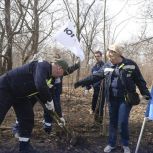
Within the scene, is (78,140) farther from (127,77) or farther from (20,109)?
(127,77)

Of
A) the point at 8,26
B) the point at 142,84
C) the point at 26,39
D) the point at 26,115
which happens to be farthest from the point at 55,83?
the point at 26,39

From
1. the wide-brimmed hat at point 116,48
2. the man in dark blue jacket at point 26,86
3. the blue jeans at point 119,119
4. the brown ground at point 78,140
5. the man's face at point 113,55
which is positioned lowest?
the brown ground at point 78,140

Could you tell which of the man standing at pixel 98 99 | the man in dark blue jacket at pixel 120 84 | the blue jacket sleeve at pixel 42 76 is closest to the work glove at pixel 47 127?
the man standing at pixel 98 99

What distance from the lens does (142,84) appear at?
589cm

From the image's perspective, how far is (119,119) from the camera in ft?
19.5

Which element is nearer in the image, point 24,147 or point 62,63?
point 62,63

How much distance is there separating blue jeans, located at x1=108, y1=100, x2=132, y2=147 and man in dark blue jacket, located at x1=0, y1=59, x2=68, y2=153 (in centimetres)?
104

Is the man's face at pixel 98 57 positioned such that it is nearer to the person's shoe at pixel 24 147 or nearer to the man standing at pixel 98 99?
the man standing at pixel 98 99

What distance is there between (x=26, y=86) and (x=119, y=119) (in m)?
1.61

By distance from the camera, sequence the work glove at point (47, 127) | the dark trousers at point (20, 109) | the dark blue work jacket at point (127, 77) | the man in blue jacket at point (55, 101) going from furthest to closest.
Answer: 1. the work glove at point (47, 127)
2. the man in blue jacket at point (55, 101)
3. the dark blue work jacket at point (127, 77)
4. the dark trousers at point (20, 109)

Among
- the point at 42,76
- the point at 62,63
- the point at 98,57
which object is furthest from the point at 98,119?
the point at 42,76

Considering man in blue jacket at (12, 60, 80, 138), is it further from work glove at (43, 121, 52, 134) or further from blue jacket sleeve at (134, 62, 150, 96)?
blue jacket sleeve at (134, 62, 150, 96)

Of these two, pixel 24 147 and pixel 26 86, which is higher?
pixel 26 86

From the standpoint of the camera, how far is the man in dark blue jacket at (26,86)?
5438 mm
